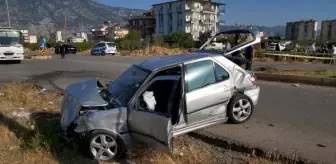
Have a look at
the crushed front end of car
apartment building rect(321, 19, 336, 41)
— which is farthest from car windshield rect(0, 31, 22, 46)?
apartment building rect(321, 19, 336, 41)

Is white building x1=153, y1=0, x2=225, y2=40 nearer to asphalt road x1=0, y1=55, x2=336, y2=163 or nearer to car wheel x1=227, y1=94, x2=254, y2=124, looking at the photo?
asphalt road x1=0, y1=55, x2=336, y2=163

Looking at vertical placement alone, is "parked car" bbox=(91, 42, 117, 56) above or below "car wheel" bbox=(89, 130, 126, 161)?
below

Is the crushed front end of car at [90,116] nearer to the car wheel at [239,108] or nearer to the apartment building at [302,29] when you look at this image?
the car wheel at [239,108]

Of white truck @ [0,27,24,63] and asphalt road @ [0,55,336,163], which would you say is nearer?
asphalt road @ [0,55,336,163]

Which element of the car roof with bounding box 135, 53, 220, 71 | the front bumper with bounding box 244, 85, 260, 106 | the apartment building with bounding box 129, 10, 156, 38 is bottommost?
the front bumper with bounding box 244, 85, 260, 106

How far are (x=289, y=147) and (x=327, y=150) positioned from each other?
1.66 ft

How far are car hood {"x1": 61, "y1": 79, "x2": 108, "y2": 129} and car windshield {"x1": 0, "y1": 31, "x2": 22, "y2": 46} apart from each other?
62.4 ft

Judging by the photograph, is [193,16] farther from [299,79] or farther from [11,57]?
[299,79]

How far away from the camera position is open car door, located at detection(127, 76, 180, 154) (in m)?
3.81

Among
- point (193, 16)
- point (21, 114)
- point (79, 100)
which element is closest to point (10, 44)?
point (21, 114)

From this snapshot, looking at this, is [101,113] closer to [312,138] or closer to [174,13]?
[312,138]

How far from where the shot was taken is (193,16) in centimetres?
9838

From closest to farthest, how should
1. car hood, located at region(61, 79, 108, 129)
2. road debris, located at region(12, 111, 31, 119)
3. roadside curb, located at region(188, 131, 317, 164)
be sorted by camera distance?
1. roadside curb, located at region(188, 131, 317, 164)
2. car hood, located at region(61, 79, 108, 129)
3. road debris, located at region(12, 111, 31, 119)

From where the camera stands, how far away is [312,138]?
17.2ft
